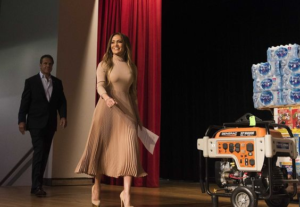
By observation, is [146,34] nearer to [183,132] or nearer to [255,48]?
[255,48]

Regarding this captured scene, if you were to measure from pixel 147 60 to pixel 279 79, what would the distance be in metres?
1.80

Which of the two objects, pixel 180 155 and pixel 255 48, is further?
pixel 180 155

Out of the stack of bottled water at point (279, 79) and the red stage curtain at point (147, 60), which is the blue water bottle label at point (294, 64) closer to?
the stack of bottled water at point (279, 79)

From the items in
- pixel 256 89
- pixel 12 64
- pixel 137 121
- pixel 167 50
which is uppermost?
pixel 167 50

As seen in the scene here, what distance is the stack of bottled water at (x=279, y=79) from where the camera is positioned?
3.63 metres

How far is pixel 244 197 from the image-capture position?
2336 millimetres

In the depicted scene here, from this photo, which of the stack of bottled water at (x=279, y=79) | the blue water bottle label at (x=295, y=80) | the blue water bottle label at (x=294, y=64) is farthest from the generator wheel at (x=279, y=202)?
the blue water bottle label at (x=294, y=64)

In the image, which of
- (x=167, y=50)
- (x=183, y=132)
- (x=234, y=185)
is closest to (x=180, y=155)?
(x=183, y=132)

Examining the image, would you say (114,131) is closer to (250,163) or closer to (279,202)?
(250,163)

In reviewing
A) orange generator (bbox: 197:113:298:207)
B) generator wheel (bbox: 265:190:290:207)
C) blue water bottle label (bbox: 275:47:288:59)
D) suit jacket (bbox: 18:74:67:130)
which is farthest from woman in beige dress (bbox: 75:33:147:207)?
blue water bottle label (bbox: 275:47:288:59)

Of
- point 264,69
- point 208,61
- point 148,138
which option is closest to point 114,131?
point 148,138

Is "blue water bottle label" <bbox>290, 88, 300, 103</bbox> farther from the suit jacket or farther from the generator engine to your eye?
the suit jacket

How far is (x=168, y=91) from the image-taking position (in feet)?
23.6

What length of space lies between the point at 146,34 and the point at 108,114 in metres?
2.82
